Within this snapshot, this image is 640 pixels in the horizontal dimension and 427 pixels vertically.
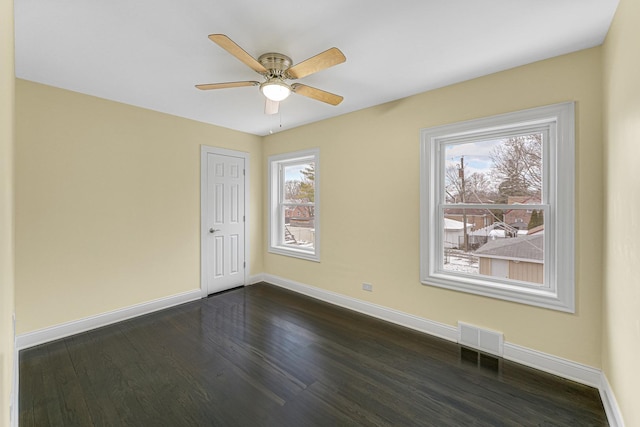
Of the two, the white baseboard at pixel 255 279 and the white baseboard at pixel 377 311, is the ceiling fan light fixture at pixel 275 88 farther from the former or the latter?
the white baseboard at pixel 255 279

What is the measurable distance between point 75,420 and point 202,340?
105 cm

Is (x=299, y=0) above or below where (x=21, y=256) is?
above

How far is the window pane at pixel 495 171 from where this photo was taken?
2.38 m

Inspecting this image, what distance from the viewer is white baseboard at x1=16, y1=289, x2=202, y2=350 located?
2572mm

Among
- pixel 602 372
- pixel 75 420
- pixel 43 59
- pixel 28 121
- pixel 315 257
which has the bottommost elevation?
pixel 75 420

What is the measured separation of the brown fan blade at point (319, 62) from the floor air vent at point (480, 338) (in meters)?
2.54

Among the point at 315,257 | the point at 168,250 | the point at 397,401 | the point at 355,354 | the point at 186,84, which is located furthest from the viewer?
the point at 315,257

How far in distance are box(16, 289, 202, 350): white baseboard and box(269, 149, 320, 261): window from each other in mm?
1533

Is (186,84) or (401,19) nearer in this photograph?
(401,19)

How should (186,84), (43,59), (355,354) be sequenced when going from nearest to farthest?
1. (43,59)
2. (355,354)
3. (186,84)

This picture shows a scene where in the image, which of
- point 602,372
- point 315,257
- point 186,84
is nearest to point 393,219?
point 315,257

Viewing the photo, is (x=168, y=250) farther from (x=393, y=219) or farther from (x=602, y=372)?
(x=602, y=372)

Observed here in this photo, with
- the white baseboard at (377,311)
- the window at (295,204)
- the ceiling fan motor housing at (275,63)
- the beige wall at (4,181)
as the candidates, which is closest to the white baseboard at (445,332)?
the white baseboard at (377,311)

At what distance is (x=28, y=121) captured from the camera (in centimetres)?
255
